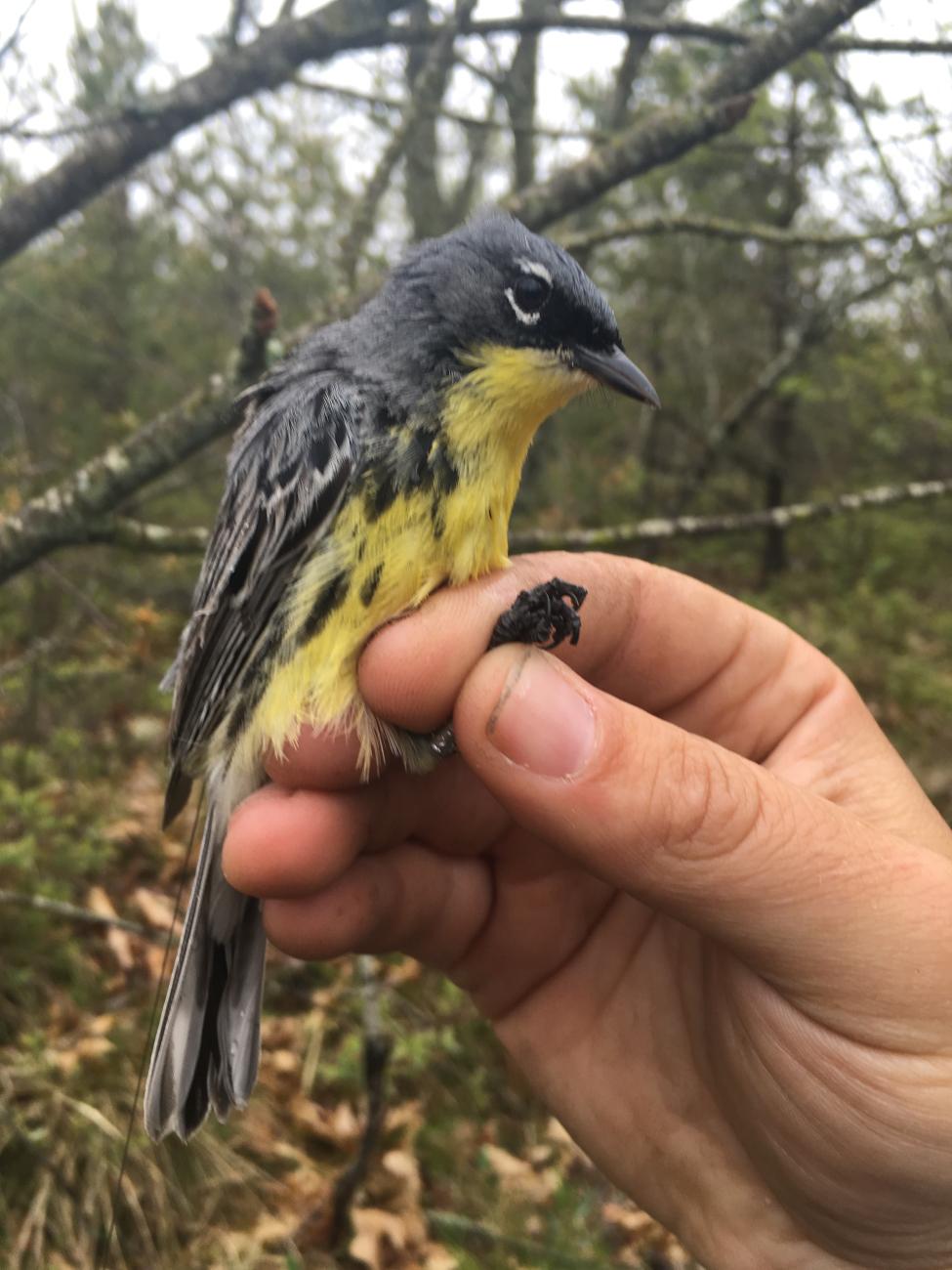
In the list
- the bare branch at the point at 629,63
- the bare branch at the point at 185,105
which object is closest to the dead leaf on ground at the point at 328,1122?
the bare branch at the point at 185,105

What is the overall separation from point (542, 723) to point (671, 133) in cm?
222

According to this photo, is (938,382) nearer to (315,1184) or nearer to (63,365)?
(315,1184)

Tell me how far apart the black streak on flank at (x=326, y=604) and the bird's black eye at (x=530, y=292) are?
0.71 metres

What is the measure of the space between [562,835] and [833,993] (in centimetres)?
51

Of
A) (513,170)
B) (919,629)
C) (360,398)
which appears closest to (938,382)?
(919,629)

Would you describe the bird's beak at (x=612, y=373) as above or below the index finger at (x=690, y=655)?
above

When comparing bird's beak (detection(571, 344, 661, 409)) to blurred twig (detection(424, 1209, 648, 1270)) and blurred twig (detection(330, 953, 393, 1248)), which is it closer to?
blurred twig (detection(330, 953, 393, 1248))

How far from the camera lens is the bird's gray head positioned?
1816 mm

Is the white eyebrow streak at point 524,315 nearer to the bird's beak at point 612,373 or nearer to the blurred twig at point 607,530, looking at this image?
the bird's beak at point 612,373

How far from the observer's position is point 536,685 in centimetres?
151

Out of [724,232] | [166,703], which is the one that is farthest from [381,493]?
[166,703]

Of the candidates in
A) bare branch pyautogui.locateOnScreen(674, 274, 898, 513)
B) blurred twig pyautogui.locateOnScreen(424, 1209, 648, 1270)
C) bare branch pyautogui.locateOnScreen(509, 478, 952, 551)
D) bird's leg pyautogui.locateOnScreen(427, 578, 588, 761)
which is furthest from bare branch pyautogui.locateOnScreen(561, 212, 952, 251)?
blurred twig pyautogui.locateOnScreen(424, 1209, 648, 1270)

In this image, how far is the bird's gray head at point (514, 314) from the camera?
182 cm

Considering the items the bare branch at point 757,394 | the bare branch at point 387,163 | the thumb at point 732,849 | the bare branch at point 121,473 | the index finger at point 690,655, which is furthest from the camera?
the bare branch at point 757,394
